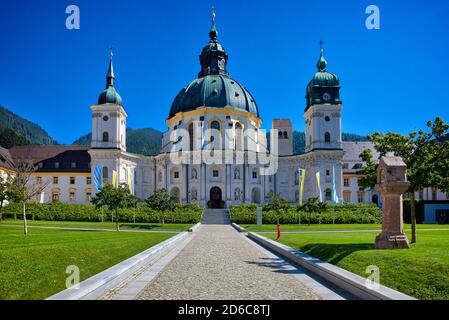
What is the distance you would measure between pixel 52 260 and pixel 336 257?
923 centimetres

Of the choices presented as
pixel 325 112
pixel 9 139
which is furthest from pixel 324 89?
pixel 9 139

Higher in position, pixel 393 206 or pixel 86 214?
pixel 393 206

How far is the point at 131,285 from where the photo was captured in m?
11.6

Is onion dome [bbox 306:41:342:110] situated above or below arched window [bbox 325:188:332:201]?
above

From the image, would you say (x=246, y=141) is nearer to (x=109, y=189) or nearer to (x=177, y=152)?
(x=177, y=152)

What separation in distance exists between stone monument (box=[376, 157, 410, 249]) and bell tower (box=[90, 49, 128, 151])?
229ft

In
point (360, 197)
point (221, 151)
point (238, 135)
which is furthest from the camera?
point (360, 197)

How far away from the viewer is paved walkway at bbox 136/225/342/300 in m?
10.3

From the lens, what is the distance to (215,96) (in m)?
84.6

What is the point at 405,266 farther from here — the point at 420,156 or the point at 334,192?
the point at 334,192

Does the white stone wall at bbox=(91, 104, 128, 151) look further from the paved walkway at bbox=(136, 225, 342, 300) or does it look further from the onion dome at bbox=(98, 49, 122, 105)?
the paved walkway at bbox=(136, 225, 342, 300)

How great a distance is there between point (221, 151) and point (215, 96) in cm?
1197

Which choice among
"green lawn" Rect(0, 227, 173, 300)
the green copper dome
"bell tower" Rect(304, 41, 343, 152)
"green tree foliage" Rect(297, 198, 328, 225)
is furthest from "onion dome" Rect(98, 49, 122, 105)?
"green lawn" Rect(0, 227, 173, 300)

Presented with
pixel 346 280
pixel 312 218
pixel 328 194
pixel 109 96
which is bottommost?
pixel 312 218
